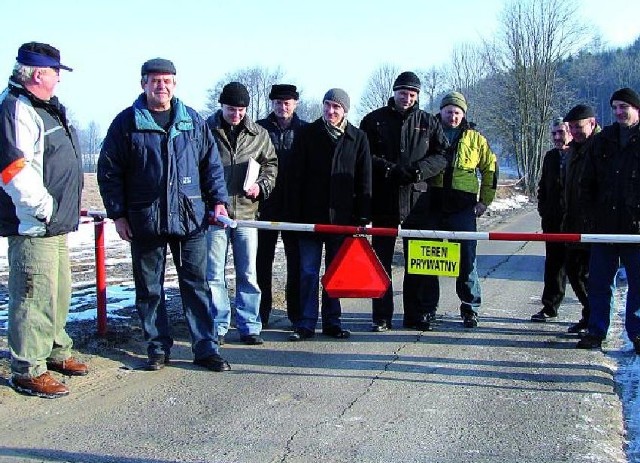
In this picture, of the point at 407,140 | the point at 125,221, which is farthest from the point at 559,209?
the point at 125,221

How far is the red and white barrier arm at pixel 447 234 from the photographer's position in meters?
5.81

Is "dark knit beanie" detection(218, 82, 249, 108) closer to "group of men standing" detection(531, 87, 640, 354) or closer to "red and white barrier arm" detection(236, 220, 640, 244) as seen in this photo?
"red and white barrier arm" detection(236, 220, 640, 244)

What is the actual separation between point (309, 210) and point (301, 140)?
65 centimetres

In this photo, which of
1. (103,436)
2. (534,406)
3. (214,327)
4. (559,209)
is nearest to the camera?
(103,436)

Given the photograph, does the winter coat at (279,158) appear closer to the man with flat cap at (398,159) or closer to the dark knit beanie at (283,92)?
the dark knit beanie at (283,92)

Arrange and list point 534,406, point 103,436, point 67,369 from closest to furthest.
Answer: point 103,436 → point 534,406 → point 67,369

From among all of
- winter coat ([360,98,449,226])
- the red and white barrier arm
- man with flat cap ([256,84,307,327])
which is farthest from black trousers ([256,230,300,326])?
winter coat ([360,98,449,226])

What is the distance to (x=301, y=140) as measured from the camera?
656cm

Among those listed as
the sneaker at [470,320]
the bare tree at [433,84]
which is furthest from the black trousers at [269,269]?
the bare tree at [433,84]

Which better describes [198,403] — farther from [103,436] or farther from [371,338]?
[371,338]

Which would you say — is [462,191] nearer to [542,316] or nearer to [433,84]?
[542,316]

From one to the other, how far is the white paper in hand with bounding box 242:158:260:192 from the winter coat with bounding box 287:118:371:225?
0.44 metres

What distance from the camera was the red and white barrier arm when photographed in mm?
5809

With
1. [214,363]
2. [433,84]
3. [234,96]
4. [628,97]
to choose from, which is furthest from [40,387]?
[433,84]
